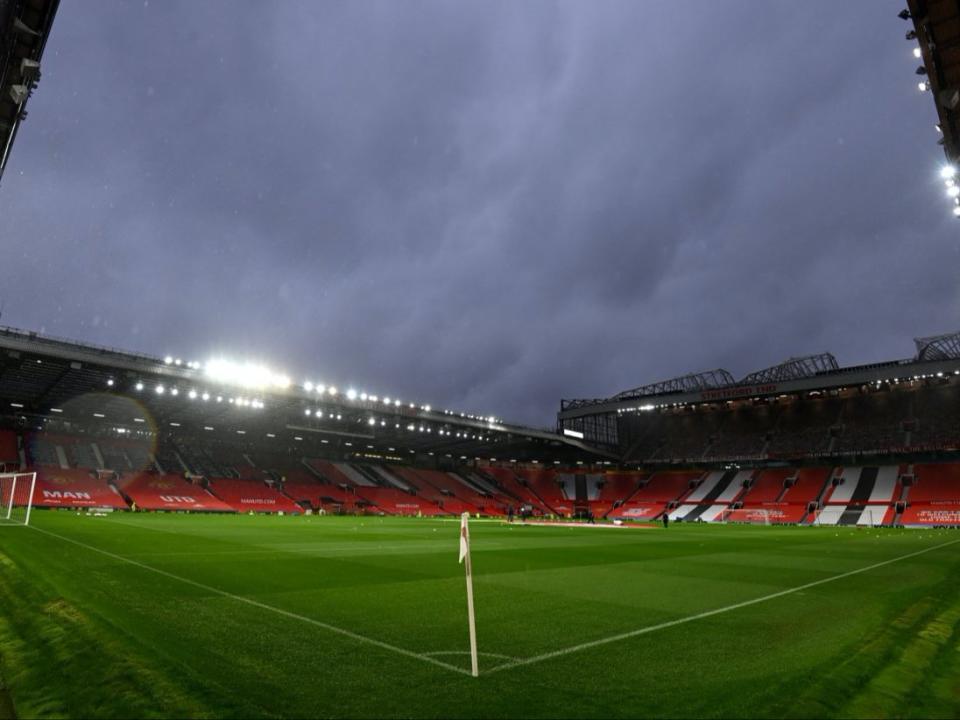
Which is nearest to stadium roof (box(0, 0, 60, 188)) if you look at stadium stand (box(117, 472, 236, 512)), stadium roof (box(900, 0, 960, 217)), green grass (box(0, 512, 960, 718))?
green grass (box(0, 512, 960, 718))

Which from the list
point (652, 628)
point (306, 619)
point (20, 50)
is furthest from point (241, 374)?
point (652, 628)

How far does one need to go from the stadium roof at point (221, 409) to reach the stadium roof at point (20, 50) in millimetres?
30399

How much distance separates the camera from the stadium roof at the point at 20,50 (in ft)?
32.1

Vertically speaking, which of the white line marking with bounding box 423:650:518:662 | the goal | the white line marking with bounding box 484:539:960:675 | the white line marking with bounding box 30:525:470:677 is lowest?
the white line marking with bounding box 484:539:960:675

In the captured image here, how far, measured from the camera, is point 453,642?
6633 millimetres

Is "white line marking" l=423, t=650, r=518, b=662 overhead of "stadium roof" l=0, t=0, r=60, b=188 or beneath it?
beneath

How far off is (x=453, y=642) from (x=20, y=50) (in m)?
13.6

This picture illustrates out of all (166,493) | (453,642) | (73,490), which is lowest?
(453,642)

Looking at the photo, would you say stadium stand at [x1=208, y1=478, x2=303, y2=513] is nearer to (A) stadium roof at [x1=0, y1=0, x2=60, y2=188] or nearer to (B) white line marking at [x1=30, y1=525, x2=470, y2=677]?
(B) white line marking at [x1=30, y1=525, x2=470, y2=677]

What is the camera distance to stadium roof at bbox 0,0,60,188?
32.1ft

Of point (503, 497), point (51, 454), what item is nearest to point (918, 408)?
point (503, 497)

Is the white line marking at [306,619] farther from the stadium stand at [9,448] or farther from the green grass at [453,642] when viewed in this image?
the stadium stand at [9,448]

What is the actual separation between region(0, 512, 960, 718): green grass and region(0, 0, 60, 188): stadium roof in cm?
961

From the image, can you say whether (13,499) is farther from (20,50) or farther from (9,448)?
(20,50)
